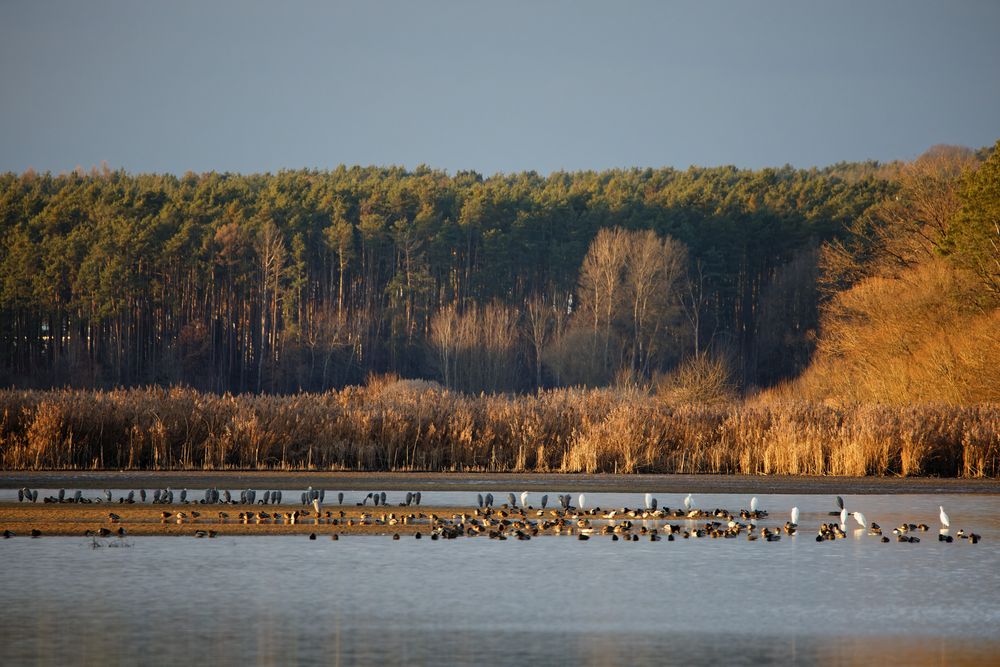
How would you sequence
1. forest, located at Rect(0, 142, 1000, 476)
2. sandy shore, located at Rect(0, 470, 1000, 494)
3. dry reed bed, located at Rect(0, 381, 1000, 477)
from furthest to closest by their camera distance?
forest, located at Rect(0, 142, 1000, 476), dry reed bed, located at Rect(0, 381, 1000, 477), sandy shore, located at Rect(0, 470, 1000, 494)

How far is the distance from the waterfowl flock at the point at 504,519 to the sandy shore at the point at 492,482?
110 inches

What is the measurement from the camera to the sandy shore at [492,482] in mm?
22141

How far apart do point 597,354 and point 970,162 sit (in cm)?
2862

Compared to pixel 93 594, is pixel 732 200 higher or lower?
higher

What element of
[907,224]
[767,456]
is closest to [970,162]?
[907,224]

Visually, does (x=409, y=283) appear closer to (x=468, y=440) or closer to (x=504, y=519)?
(x=468, y=440)

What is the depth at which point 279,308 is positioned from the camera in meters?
85.4

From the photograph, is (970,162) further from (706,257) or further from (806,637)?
(806,637)

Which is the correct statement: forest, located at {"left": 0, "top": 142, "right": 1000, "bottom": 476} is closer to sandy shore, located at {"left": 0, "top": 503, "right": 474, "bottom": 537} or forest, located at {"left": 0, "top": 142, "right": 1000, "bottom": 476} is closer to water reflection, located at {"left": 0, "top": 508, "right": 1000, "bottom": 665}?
sandy shore, located at {"left": 0, "top": 503, "right": 474, "bottom": 537}

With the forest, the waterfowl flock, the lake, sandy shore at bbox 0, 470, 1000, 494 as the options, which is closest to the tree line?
the forest

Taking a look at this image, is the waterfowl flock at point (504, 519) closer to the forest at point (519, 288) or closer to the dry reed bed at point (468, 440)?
the dry reed bed at point (468, 440)

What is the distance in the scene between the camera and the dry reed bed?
25750 millimetres

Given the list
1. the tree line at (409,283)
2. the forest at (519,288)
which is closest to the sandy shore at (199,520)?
the forest at (519,288)

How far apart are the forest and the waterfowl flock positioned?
14.3 m
